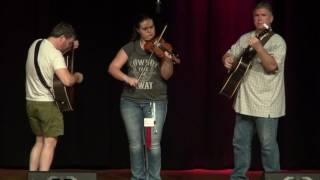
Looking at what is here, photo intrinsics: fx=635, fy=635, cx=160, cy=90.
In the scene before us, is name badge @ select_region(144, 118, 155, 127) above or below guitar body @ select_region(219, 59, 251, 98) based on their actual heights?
below

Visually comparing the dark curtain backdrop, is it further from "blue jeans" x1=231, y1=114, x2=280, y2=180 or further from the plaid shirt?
the plaid shirt

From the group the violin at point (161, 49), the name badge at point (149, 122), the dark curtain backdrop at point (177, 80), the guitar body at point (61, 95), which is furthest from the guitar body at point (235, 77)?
the dark curtain backdrop at point (177, 80)

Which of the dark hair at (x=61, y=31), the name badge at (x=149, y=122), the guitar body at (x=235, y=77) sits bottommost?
the name badge at (x=149, y=122)

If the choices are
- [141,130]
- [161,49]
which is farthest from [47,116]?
[161,49]

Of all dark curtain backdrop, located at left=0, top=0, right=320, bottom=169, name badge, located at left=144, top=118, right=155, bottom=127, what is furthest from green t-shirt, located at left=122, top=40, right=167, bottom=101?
dark curtain backdrop, located at left=0, top=0, right=320, bottom=169

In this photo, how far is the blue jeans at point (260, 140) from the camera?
455cm

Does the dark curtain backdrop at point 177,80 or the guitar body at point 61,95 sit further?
the dark curtain backdrop at point 177,80

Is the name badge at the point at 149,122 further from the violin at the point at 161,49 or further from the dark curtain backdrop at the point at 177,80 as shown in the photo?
the dark curtain backdrop at the point at 177,80

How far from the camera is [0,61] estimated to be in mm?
5973

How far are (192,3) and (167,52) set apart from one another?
146 cm

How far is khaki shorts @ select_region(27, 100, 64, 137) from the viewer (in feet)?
14.7

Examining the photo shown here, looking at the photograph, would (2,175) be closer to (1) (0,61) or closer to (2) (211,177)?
(1) (0,61)

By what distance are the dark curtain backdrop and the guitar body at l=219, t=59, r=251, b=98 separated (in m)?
1.24

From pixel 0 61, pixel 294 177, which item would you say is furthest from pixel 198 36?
pixel 294 177
